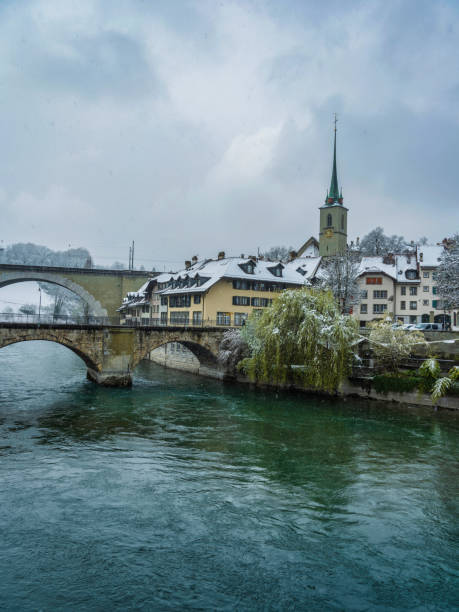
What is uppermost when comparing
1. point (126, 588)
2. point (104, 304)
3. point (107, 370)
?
point (104, 304)

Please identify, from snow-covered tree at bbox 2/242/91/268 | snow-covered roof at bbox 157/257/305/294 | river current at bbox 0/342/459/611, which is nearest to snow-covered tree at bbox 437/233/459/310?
snow-covered roof at bbox 157/257/305/294

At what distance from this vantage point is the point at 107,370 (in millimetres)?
34812

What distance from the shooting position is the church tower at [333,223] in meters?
82.6

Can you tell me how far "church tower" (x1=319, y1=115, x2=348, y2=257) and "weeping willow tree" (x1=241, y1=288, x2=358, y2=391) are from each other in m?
50.5

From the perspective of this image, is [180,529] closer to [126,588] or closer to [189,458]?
[126,588]

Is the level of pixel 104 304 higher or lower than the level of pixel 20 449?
higher

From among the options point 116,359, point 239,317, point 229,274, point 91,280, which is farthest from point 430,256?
point 91,280

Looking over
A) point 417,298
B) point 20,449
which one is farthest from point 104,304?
point 20,449

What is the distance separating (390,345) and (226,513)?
2231cm

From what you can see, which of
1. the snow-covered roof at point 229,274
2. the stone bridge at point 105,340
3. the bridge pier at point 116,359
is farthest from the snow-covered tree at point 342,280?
the bridge pier at point 116,359

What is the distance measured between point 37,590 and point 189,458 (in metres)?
8.74

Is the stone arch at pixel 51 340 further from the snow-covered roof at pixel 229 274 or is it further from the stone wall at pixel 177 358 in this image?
the snow-covered roof at pixel 229 274

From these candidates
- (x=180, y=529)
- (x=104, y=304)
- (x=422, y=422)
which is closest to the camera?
(x=180, y=529)

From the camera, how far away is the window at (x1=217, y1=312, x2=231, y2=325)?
1820 inches
